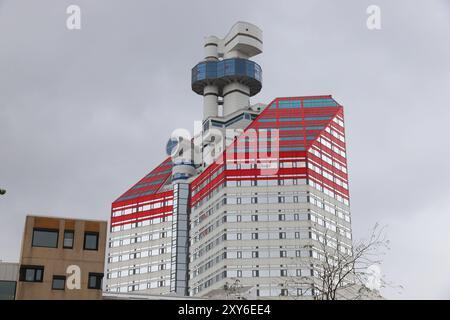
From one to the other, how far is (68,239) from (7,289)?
8.28 metres

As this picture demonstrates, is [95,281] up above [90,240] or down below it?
below

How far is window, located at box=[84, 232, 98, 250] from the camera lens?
78.2 meters

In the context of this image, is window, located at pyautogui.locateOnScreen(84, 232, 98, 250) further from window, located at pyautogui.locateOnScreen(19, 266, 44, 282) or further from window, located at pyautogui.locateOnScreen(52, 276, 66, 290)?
window, located at pyautogui.locateOnScreen(19, 266, 44, 282)

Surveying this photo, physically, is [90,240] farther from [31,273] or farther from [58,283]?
[31,273]

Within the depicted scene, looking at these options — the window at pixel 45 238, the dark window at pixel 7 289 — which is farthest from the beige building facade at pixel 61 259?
the dark window at pixel 7 289

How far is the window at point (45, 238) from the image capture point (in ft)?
250

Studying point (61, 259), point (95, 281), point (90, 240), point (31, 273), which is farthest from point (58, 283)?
point (90, 240)

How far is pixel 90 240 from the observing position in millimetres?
78500

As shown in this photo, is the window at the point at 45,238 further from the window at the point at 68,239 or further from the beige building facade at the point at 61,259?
the window at the point at 68,239

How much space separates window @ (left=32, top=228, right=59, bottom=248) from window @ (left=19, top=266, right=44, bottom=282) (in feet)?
8.58
